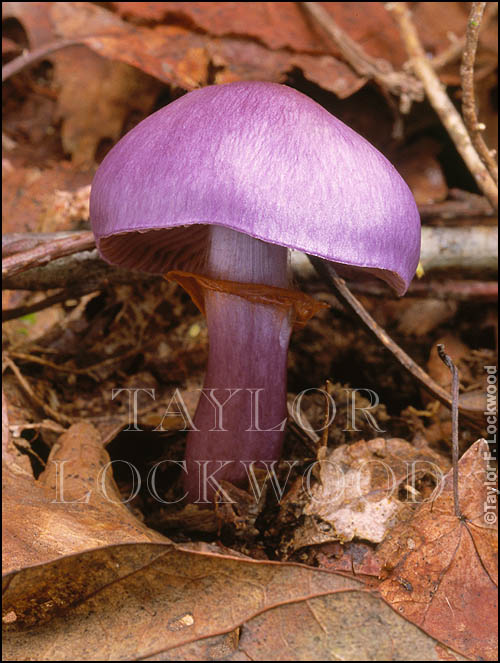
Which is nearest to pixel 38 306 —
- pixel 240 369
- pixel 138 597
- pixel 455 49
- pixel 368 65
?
pixel 240 369

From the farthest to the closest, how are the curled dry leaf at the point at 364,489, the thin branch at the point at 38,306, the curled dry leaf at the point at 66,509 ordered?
the thin branch at the point at 38,306, the curled dry leaf at the point at 364,489, the curled dry leaf at the point at 66,509

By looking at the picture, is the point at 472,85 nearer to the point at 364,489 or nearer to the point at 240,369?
the point at 240,369

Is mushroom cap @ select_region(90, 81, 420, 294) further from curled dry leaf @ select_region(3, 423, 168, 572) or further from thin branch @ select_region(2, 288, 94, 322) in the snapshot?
thin branch @ select_region(2, 288, 94, 322)

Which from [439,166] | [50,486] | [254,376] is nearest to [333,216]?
[254,376]

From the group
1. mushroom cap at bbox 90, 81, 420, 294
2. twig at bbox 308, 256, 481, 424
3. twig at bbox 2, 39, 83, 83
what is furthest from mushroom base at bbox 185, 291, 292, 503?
twig at bbox 2, 39, 83, 83

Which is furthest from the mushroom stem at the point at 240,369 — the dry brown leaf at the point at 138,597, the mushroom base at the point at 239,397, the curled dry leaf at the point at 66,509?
the dry brown leaf at the point at 138,597

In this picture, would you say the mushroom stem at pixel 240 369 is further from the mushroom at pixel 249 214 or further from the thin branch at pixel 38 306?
the thin branch at pixel 38 306
